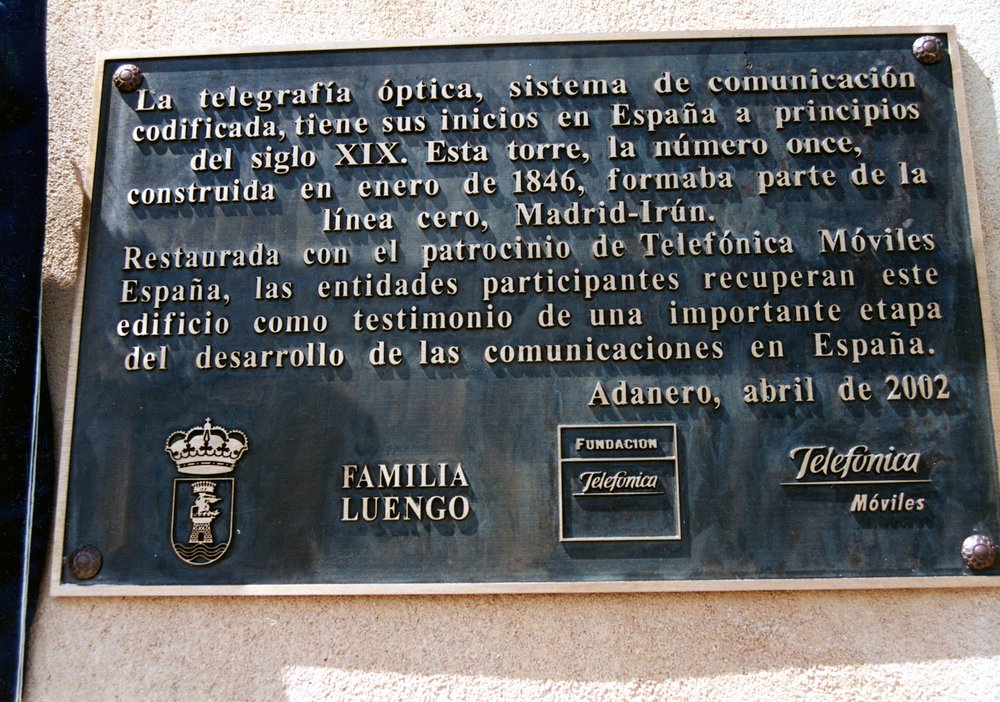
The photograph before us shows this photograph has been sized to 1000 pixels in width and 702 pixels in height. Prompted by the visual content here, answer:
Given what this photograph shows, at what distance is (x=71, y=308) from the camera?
398cm

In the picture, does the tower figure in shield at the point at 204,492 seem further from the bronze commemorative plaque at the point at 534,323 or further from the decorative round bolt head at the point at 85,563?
the decorative round bolt head at the point at 85,563

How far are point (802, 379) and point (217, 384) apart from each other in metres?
2.33

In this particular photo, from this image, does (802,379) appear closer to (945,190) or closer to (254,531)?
(945,190)

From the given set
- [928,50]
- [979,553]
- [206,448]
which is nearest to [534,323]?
[206,448]

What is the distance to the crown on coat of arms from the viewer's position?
3.70 metres

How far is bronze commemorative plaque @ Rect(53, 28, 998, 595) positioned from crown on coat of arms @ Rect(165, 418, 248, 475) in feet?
0.04

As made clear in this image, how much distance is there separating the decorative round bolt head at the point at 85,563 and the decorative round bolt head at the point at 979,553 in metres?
3.29

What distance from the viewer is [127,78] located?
412cm

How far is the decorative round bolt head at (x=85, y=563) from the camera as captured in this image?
3623 millimetres

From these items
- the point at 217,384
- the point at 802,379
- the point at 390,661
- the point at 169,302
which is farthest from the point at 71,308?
the point at 802,379

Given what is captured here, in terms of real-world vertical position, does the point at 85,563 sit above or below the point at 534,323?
below

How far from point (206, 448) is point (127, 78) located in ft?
5.58

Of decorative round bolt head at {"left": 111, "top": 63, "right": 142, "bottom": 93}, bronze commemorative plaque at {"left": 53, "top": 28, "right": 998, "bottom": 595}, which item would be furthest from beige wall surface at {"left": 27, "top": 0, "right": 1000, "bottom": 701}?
decorative round bolt head at {"left": 111, "top": 63, "right": 142, "bottom": 93}

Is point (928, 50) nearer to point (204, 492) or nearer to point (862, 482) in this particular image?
point (862, 482)
